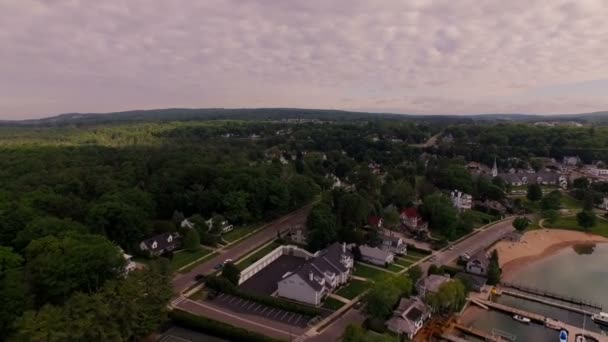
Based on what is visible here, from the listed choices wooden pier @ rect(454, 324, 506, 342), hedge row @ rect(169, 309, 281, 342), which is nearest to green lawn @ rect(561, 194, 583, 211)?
wooden pier @ rect(454, 324, 506, 342)

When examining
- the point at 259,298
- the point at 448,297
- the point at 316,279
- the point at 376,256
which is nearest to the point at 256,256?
the point at 259,298

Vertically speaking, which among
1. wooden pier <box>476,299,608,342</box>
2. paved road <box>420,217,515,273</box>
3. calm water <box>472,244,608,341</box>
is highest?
paved road <box>420,217,515,273</box>

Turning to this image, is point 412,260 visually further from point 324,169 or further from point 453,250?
point 324,169

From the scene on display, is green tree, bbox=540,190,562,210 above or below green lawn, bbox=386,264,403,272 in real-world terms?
above

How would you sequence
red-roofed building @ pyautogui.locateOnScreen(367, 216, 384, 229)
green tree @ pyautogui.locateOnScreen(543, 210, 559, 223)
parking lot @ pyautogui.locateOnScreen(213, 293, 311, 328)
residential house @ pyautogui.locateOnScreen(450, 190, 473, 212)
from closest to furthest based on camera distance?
parking lot @ pyautogui.locateOnScreen(213, 293, 311, 328)
red-roofed building @ pyautogui.locateOnScreen(367, 216, 384, 229)
green tree @ pyautogui.locateOnScreen(543, 210, 559, 223)
residential house @ pyautogui.locateOnScreen(450, 190, 473, 212)

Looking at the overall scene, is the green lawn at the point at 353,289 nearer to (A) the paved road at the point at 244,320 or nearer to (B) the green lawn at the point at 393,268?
(B) the green lawn at the point at 393,268

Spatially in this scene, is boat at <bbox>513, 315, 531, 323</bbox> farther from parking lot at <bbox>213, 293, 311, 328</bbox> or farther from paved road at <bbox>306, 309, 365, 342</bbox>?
parking lot at <bbox>213, 293, 311, 328</bbox>

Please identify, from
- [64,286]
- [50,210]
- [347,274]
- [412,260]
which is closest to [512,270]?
Answer: [412,260]
